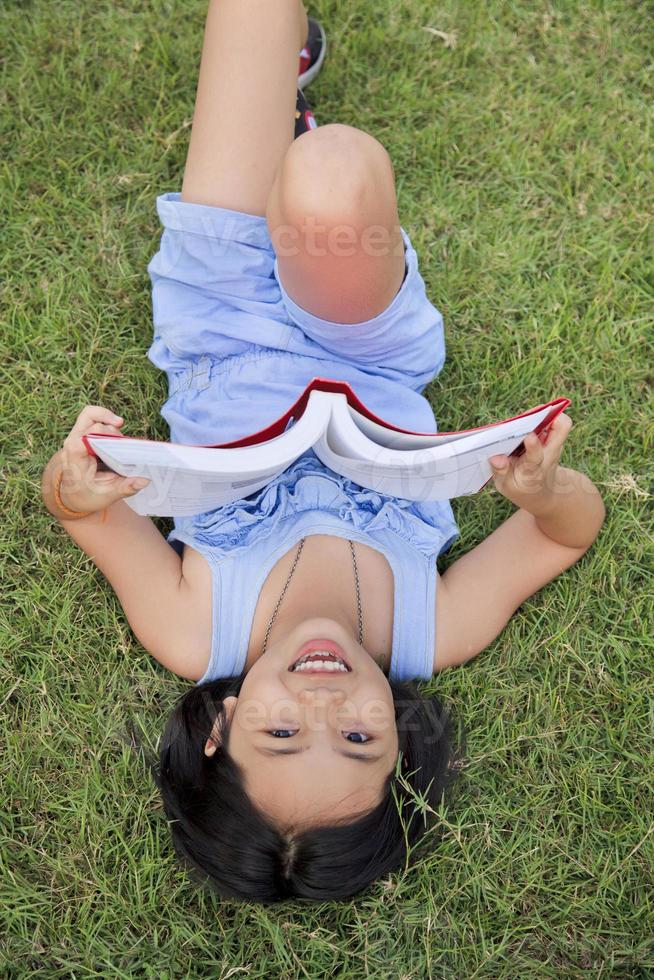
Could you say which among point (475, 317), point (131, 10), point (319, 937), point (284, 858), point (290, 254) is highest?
point (131, 10)

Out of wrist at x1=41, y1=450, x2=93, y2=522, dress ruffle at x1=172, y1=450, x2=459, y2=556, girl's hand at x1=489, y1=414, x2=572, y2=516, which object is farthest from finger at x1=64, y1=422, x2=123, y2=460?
girl's hand at x1=489, y1=414, x2=572, y2=516

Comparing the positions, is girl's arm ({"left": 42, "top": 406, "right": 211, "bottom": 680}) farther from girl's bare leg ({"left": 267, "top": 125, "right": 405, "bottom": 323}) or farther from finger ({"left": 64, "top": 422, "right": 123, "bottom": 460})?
girl's bare leg ({"left": 267, "top": 125, "right": 405, "bottom": 323})

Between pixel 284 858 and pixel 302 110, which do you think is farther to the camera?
pixel 302 110

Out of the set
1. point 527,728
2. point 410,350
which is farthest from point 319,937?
point 410,350

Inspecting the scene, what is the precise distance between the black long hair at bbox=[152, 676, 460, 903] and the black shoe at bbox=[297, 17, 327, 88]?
4.80 feet

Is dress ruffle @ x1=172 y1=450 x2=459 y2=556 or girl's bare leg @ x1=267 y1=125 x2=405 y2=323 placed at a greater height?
girl's bare leg @ x1=267 y1=125 x2=405 y2=323

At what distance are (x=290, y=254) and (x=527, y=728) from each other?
42.8 inches

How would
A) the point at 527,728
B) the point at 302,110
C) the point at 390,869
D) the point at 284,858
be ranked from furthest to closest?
1. the point at 302,110
2. the point at 527,728
3. the point at 390,869
4. the point at 284,858

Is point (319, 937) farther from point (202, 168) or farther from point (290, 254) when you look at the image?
point (202, 168)

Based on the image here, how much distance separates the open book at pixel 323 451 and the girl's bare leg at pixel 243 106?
542mm

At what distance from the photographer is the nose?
4.55 ft

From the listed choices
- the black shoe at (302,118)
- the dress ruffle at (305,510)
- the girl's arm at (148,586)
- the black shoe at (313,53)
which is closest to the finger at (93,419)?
the girl's arm at (148,586)

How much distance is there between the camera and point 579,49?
221cm

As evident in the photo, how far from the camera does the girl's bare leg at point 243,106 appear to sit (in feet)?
5.72
